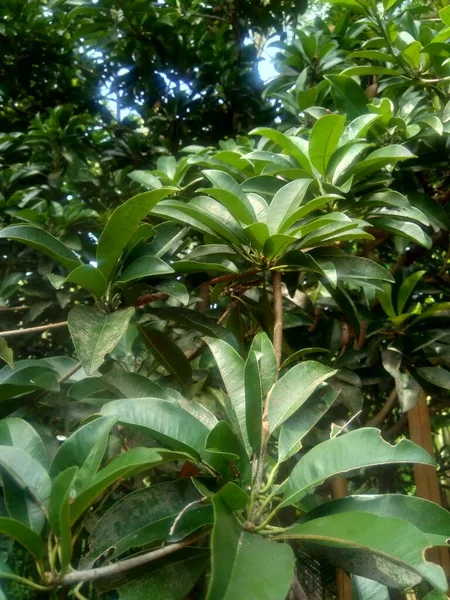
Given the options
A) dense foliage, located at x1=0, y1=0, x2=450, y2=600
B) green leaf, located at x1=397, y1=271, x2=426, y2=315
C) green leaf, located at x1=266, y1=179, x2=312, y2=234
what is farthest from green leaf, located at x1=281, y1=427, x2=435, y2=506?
green leaf, located at x1=397, y1=271, x2=426, y2=315

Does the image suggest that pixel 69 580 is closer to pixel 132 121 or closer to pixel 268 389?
pixel 268 389

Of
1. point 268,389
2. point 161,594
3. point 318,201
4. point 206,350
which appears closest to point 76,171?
point 206,350

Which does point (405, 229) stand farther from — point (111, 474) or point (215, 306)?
point (111, 474)

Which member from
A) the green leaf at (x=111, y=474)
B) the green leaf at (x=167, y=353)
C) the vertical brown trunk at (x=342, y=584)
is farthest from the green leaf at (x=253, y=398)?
the vertical brown trunk at (x=342, y=584)

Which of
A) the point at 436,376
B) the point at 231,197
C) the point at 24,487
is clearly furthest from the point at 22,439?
the point at 436,376

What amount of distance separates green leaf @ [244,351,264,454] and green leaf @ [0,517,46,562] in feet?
0.71

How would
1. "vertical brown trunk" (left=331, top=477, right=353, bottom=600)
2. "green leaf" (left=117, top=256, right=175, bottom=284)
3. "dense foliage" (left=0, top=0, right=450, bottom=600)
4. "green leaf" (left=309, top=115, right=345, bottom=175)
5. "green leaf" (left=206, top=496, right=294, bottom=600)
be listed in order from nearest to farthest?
"green leaf" (left=206, top=496, right=294, bottom=600)
"dense foliage" (left=0, top=0, right=450, bottom=600)
"green leaf" (left=117, top=256, right=175, bottom=284)
"green leaf" (left=309, top=115, right=345, bottom=175)
"vertical brown trunk" (left=331, top=477, right=353, bottom=600)

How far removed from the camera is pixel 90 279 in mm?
730

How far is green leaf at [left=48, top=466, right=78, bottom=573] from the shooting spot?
46 centimetres

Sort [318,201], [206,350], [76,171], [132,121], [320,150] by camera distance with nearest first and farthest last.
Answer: [318,201], [320,150], [206,350], [76,171], [132,121]

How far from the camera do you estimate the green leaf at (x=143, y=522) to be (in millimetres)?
523

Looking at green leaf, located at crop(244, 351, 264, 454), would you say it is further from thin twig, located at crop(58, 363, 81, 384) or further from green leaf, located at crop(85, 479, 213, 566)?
thin twig, located at crop(58, 363, 81, 384)

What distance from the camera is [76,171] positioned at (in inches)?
65.6

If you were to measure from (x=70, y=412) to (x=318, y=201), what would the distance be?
17.9 inches
